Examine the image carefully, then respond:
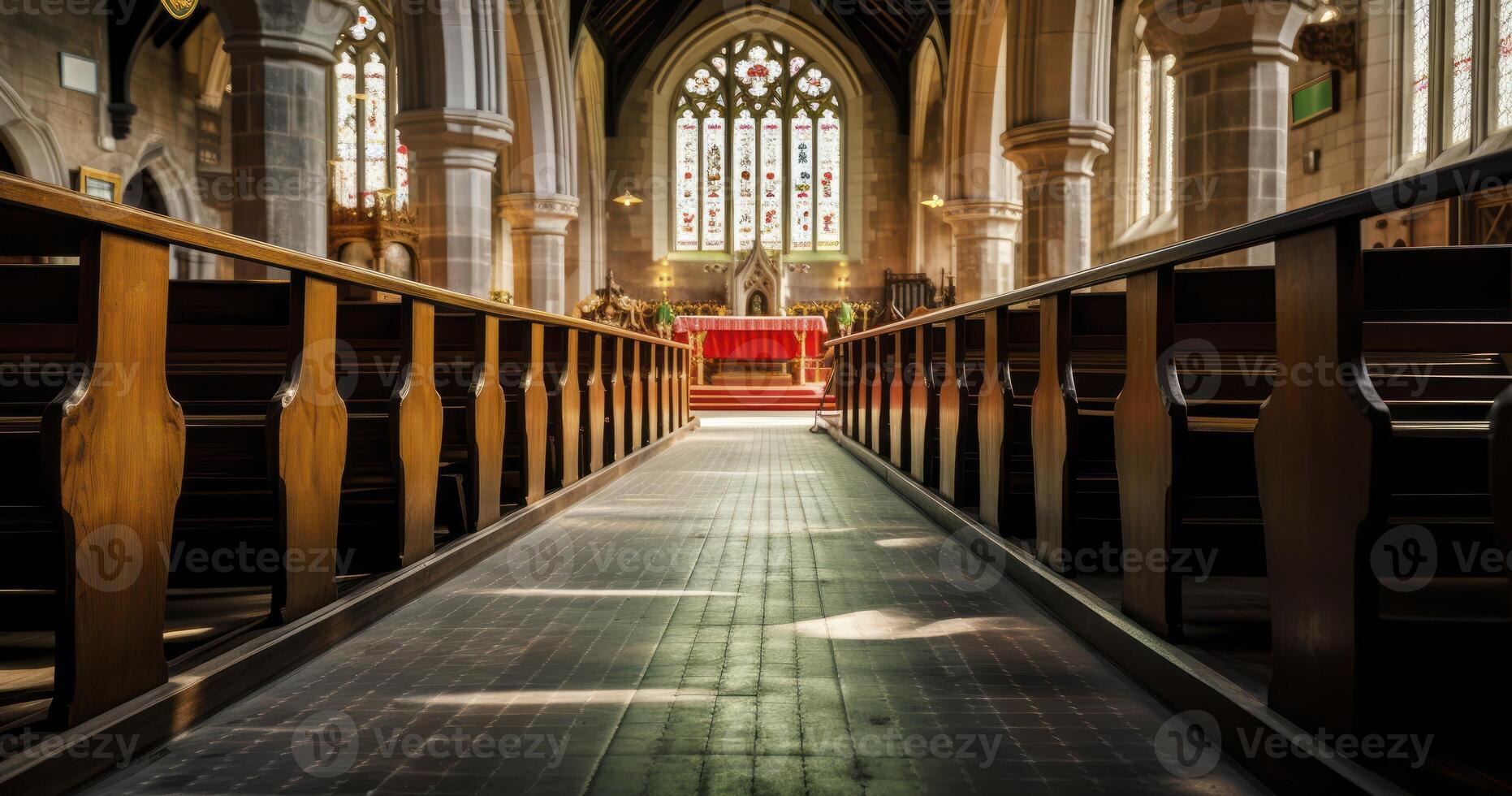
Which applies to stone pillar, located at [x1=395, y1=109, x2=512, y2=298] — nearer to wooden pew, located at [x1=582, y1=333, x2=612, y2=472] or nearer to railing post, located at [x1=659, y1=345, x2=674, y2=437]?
railing post, located at [x1=659, y1=345, x2=674, y2=437]

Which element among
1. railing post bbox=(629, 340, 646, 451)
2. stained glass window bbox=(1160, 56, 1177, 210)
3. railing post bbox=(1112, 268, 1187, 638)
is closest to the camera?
railing post bbox=(1112, 268, 1187, 638)

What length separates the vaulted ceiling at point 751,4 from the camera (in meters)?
18.3

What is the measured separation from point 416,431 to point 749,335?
11.2 m

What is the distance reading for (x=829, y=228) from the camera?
20422 mm

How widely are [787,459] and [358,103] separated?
45.0 feet

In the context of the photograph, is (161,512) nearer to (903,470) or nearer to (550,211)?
(903,470)

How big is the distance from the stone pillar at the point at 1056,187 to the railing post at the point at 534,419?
591 centimetres

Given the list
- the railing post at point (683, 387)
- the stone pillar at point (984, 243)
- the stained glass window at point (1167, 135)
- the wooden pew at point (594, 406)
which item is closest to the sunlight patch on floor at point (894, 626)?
the wooden pew at point (594, 406)

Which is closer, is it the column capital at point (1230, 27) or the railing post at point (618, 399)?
the column capital at point (1230, 27)

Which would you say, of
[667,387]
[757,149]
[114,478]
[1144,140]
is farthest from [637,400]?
[757,149]

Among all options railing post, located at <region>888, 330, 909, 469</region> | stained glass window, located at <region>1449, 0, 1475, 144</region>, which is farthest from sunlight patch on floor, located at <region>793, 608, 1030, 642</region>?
stained glass window, located at <region>1449, 0, 1475, 144</region>

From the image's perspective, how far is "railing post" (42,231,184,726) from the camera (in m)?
1.50

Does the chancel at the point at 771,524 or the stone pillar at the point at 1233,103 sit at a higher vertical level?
the stone pillar at the point at 1233,103

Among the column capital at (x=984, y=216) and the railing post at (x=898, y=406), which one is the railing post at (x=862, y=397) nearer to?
the railing post at (x=898, y=406)
